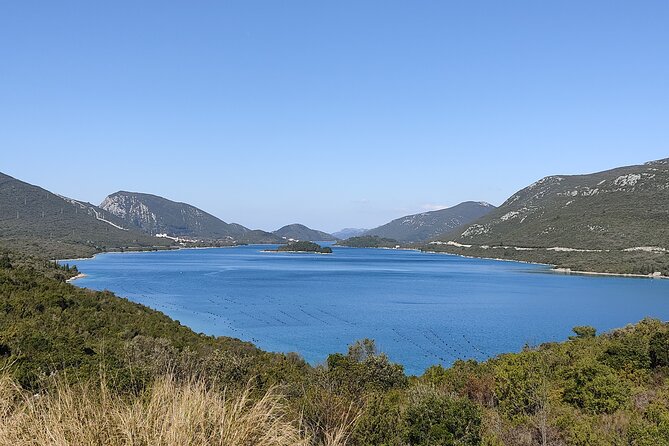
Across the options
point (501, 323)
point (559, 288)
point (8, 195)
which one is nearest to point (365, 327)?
point (501, 323)

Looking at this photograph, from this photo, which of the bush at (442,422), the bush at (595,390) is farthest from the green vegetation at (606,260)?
the bush at (442,422)

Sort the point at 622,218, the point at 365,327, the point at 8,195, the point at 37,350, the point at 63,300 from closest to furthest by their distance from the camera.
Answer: the point at 37,350
the point at 63,300
the point at 365,327
the point at 622,218
the point at 8,195

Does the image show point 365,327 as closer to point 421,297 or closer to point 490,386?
point 421,297

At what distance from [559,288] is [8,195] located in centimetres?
19298

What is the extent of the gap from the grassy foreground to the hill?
84.0 metres

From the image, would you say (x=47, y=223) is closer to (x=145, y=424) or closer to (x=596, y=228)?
(x=596, y=228)

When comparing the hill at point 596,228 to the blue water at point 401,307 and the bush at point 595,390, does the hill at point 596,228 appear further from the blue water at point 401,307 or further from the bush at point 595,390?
the bush at point 595,390

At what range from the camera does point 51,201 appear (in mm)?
199125

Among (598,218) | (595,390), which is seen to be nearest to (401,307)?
(595,390)

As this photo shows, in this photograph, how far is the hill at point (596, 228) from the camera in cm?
10578

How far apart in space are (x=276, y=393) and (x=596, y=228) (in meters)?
132

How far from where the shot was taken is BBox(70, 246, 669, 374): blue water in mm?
41625

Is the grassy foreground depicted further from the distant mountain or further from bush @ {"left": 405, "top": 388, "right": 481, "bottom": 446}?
the distant mountain

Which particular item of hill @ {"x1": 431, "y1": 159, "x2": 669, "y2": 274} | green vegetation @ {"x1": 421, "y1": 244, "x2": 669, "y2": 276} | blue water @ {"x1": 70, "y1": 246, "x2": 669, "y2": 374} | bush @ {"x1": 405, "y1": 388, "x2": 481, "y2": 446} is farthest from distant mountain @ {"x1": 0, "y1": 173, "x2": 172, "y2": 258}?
bush @ {"x1": 405, "y1": 388, "x2": 481, "y2": 446}
